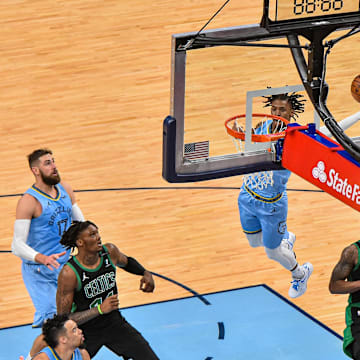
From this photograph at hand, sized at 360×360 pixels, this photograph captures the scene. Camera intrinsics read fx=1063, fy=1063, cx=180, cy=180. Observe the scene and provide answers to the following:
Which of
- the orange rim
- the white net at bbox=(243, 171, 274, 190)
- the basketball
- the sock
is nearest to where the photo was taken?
the orange rim

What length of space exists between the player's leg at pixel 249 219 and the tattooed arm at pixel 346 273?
1907mm

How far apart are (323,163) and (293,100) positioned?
2.58 ft

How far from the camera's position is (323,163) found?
7.73 meters

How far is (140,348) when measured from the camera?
7992 millimetres

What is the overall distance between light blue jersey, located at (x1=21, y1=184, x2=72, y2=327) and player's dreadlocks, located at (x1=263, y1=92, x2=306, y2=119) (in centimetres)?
184

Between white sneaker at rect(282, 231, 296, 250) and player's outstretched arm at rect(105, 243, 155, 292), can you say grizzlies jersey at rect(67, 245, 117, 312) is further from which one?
white sneaker at rect(282, 231, 296, 250)

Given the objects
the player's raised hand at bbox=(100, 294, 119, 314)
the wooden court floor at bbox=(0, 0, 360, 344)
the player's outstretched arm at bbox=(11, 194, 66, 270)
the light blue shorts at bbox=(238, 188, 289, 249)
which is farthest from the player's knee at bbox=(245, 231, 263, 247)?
the player's raised hand at bbox=(100, 294, 119, 314)

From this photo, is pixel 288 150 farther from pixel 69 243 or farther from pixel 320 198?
pixel 320 198

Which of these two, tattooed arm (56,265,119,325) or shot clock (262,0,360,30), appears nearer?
shot clock (262,0,360,30)

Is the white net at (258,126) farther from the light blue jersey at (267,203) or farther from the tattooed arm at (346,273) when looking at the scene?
the tattooed arm at (346,273)

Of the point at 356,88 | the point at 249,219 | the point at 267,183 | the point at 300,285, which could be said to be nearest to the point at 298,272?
the point at 300,285

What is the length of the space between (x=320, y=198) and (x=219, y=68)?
4058mm

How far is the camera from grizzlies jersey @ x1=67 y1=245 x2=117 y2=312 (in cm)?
791

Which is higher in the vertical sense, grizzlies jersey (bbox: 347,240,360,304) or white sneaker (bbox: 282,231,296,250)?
grizzlies jersey (bbox: 347,240,360,304)
